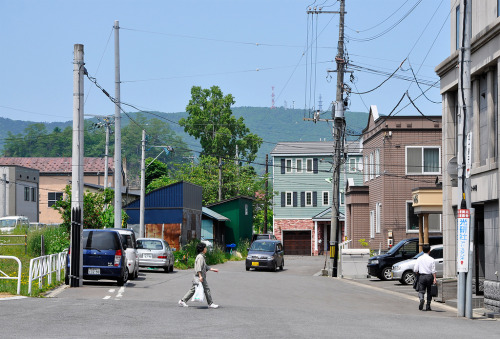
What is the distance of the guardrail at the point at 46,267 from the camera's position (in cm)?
2205

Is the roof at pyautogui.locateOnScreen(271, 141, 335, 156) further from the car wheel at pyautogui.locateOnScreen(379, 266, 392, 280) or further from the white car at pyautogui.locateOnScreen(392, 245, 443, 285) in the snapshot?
the white car at pyautogui.locateOnScreen(392, 245, 443, 285)

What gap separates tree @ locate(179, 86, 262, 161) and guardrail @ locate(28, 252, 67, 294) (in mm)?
61860

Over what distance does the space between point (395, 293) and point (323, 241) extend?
53765 mm

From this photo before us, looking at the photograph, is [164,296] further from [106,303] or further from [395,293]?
[395,293]

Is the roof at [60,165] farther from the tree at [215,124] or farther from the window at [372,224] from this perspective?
the window at [372,224]

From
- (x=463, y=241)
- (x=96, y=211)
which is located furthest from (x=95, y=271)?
(x=96, y=211)

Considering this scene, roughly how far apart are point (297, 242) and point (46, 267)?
199 ft

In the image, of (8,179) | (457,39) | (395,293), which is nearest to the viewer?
(457,39)


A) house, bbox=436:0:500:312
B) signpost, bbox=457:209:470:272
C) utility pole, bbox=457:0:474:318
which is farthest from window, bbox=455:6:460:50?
signpost, bbox=457:209:470:272

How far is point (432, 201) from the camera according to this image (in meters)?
35.8

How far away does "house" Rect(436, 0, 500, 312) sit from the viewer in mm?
21516

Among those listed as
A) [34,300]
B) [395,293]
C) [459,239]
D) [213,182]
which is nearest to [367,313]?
[459,239]

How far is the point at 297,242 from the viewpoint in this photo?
275 feet

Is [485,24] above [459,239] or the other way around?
above
